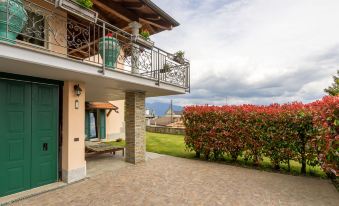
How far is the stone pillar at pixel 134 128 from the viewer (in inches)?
386

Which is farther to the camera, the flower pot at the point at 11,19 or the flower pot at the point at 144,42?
the flower pot at the point at 144,42

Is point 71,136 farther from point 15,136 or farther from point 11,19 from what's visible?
point 11,19

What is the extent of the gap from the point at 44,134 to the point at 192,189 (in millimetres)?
5104

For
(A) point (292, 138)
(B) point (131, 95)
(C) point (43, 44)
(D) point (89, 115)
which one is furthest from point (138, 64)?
(D) point (89, 115)

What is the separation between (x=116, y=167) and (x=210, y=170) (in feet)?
13.5

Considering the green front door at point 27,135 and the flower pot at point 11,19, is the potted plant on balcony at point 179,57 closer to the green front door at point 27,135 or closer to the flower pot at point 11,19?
the green front door at point 27,135

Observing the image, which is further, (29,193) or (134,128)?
(134,128)

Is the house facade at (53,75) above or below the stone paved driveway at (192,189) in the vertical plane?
above

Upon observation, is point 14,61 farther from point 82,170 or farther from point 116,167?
point 116,167

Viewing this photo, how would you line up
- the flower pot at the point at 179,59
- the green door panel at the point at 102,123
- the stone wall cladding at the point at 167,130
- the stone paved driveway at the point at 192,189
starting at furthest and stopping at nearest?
1. the stone wall cladding at the point at 167,130
2. the green door panel at the point at 102,123
3. the flower pot at the point at 179,59
4. the stone paved driveway at the point at 192,189

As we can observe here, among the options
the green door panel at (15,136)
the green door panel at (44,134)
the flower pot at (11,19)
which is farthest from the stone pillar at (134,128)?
the flower pot at (11,19)

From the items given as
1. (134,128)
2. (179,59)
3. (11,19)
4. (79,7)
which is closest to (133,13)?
(179,59)

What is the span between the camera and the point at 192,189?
21.6 feet

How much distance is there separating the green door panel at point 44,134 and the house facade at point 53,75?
29 mm
